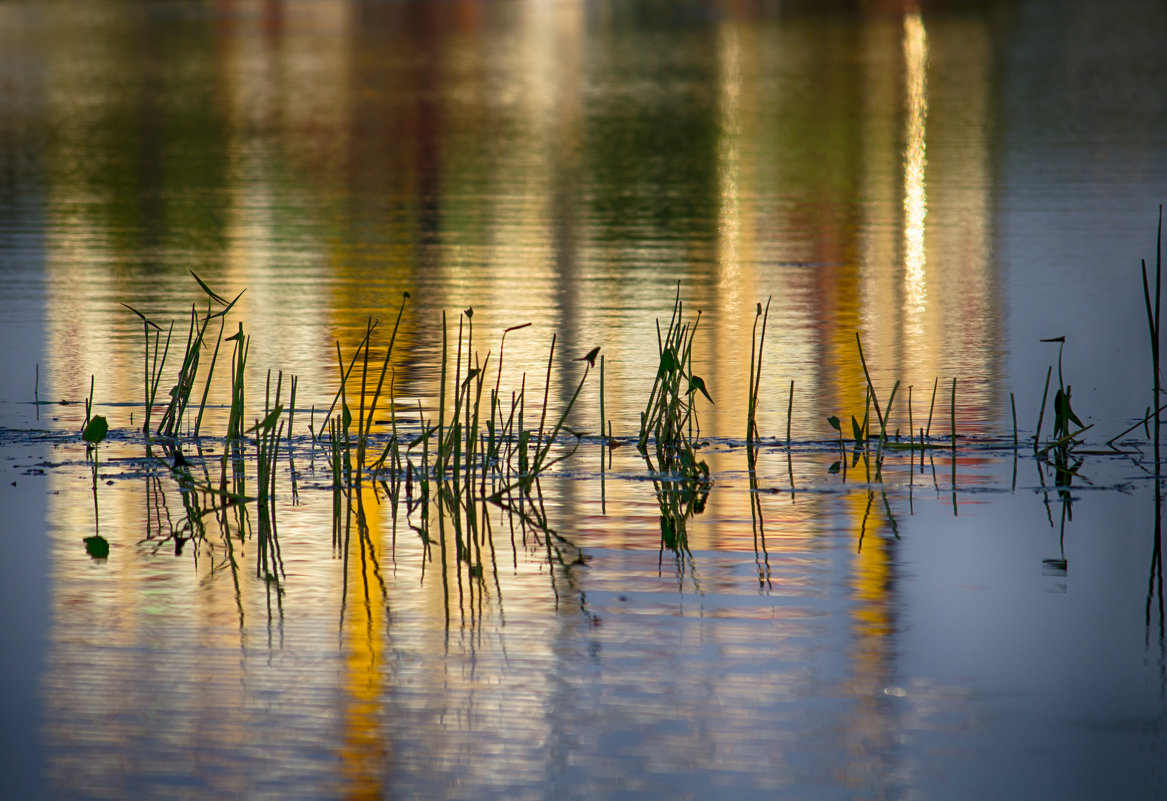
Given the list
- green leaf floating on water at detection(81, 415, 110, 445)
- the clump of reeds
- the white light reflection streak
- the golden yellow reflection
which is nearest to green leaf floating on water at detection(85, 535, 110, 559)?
the golden yellow reflection

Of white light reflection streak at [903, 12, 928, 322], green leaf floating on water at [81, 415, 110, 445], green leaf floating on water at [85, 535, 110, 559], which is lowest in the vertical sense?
green leaf floating on water at [85, 535, 110, 559]

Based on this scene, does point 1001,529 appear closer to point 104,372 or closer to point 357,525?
point 357,525

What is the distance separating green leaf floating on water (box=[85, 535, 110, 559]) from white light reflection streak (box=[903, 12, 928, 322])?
6.46m

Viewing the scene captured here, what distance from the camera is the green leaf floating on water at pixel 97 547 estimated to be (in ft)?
21.1

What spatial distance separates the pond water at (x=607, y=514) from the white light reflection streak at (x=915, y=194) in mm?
96

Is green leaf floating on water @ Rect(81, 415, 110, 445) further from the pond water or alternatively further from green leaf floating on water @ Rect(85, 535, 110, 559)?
green leaf floating on water @ Rect(85, 535, 110, 559)

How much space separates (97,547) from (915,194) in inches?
603

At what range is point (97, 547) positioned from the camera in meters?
6.51

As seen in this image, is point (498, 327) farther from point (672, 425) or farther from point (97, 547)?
point (97, 547)

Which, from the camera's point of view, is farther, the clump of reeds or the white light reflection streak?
the white light reflection streak

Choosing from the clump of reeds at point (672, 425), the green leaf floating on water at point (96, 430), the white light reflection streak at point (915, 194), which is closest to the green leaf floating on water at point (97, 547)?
the green leaf floating on water at point (96, 430)

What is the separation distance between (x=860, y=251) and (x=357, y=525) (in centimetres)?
995

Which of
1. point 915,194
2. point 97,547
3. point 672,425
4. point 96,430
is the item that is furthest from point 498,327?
point 915,194

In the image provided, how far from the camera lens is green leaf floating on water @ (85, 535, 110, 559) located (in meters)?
6.42
